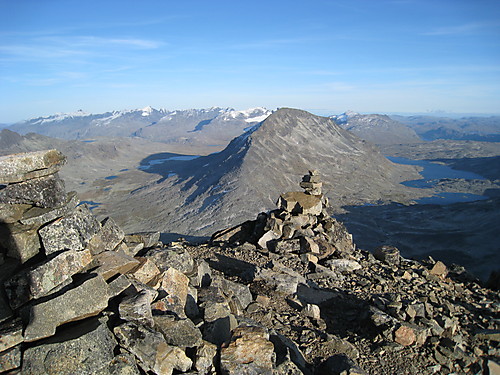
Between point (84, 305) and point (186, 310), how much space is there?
1959mm

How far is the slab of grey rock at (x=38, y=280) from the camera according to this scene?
454 centimetres

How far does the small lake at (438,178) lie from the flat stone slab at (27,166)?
87852mm

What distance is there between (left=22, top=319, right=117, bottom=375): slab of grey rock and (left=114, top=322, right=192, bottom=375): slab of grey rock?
0.28 m

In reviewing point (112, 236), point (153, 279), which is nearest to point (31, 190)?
point (112, 236)

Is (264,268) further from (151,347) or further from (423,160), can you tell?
(423,160)

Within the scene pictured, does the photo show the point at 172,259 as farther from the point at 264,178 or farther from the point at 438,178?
the point at 438,178

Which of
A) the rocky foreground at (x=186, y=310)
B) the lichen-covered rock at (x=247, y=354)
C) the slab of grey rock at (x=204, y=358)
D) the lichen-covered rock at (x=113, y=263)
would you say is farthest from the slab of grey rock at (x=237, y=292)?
the slab of grey rock at (x=204, y=358)

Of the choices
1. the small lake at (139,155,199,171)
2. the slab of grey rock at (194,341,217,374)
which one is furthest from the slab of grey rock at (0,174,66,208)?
the small lake at (139,155,199,171)

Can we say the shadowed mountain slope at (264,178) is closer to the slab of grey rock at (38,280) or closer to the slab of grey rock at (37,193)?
the slab of grey rock at (37,193)

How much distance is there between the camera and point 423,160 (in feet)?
531

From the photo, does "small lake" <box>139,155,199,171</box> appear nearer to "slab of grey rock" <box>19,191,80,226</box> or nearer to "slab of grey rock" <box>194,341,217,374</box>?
"slab of grey rock" <box>19,191,80,226</box>

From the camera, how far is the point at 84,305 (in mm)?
4559

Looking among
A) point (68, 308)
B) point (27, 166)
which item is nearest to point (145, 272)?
point (68, 308)

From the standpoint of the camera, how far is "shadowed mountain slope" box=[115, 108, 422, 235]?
64.9 m
